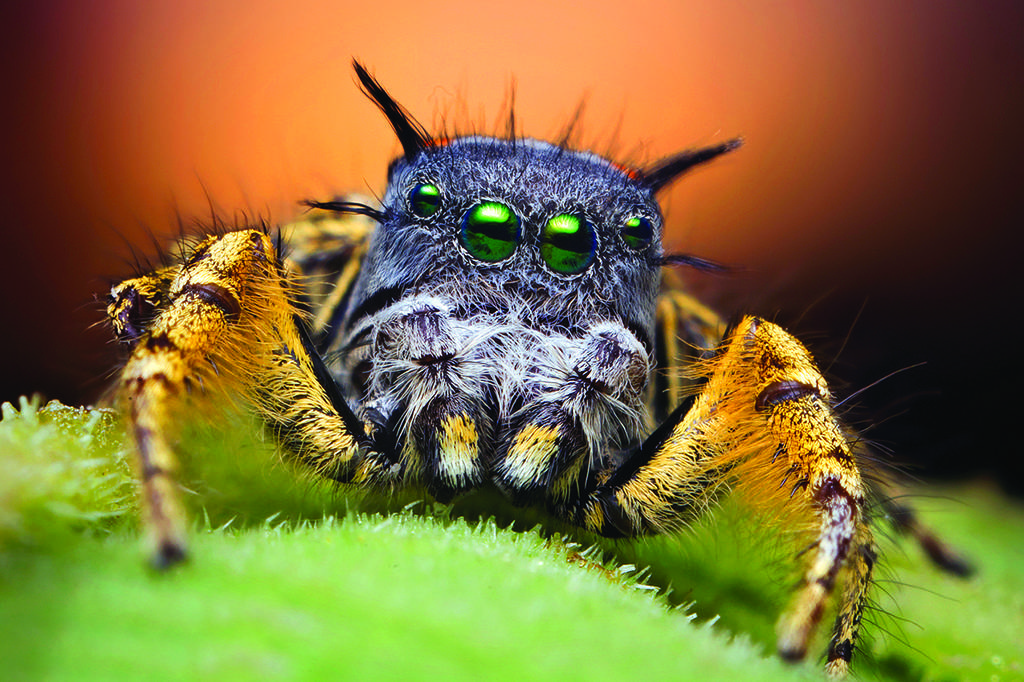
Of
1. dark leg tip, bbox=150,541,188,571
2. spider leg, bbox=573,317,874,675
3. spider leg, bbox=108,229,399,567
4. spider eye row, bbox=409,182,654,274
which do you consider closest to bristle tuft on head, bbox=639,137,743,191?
spider eye row, bbox=409,182,654,274

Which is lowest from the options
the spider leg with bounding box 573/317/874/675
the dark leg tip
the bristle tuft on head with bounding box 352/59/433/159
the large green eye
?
the dark leg tip

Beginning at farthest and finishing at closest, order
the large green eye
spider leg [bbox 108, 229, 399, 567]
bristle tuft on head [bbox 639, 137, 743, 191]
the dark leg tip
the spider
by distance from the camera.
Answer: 1. bristle tuft on head [bbox 639, 137, 743, 191]
2. the large green eye
3. the spider
4. spider leg [bbox 108, 229, 399, 567]
5. the dark leg tip

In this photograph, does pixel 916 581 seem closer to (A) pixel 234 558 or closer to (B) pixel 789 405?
(B) pixel 789 405

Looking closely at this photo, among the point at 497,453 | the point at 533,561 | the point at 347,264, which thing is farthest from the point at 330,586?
the point at 347,264

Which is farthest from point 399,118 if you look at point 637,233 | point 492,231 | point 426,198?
point 637,233

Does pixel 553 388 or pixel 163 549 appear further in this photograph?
pixel 553 388

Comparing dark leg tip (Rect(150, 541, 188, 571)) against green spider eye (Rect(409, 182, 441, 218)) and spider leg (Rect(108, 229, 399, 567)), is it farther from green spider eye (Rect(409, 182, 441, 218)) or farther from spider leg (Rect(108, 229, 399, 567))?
green spider eye (Rect(409, 182, 441, 218))
